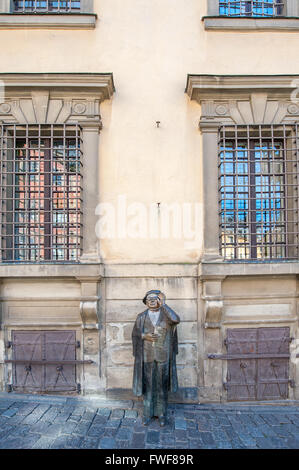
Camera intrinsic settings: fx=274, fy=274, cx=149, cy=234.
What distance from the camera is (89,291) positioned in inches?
175

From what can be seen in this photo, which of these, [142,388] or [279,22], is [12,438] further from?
[279,22]

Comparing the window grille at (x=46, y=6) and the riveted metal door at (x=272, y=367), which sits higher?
the window grille at (x=46, y=6)

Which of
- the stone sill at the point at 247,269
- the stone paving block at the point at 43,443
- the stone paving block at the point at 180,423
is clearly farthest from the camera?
the stone sill at the point at 247,269

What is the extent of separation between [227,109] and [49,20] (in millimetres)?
3322

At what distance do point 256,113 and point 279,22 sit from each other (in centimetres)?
162

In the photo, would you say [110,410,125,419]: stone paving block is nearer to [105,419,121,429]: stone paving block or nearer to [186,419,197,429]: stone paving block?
[105,419,121,429]: stone paving block

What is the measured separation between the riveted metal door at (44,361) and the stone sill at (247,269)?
2.47 metres

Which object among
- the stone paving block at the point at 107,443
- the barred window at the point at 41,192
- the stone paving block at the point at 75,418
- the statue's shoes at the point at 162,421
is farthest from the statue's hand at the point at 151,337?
the barred window at the point at 41,192

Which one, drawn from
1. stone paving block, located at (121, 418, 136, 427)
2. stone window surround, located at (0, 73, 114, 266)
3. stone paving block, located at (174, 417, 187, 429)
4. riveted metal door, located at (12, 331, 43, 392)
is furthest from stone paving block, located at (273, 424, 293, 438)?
riveted metal door, located at (12, 331, 43, 392)

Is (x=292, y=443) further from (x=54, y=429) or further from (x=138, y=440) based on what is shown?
(x=54, y=429)

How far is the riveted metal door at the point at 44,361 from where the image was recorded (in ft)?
14.8

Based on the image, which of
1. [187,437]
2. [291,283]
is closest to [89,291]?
[187,437]

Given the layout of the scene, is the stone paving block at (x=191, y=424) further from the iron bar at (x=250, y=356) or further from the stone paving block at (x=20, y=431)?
the stone paving block at (x=20, y=431)

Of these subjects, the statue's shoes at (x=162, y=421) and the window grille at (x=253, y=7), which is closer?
the statue's shoes at (x=162, y=421)
